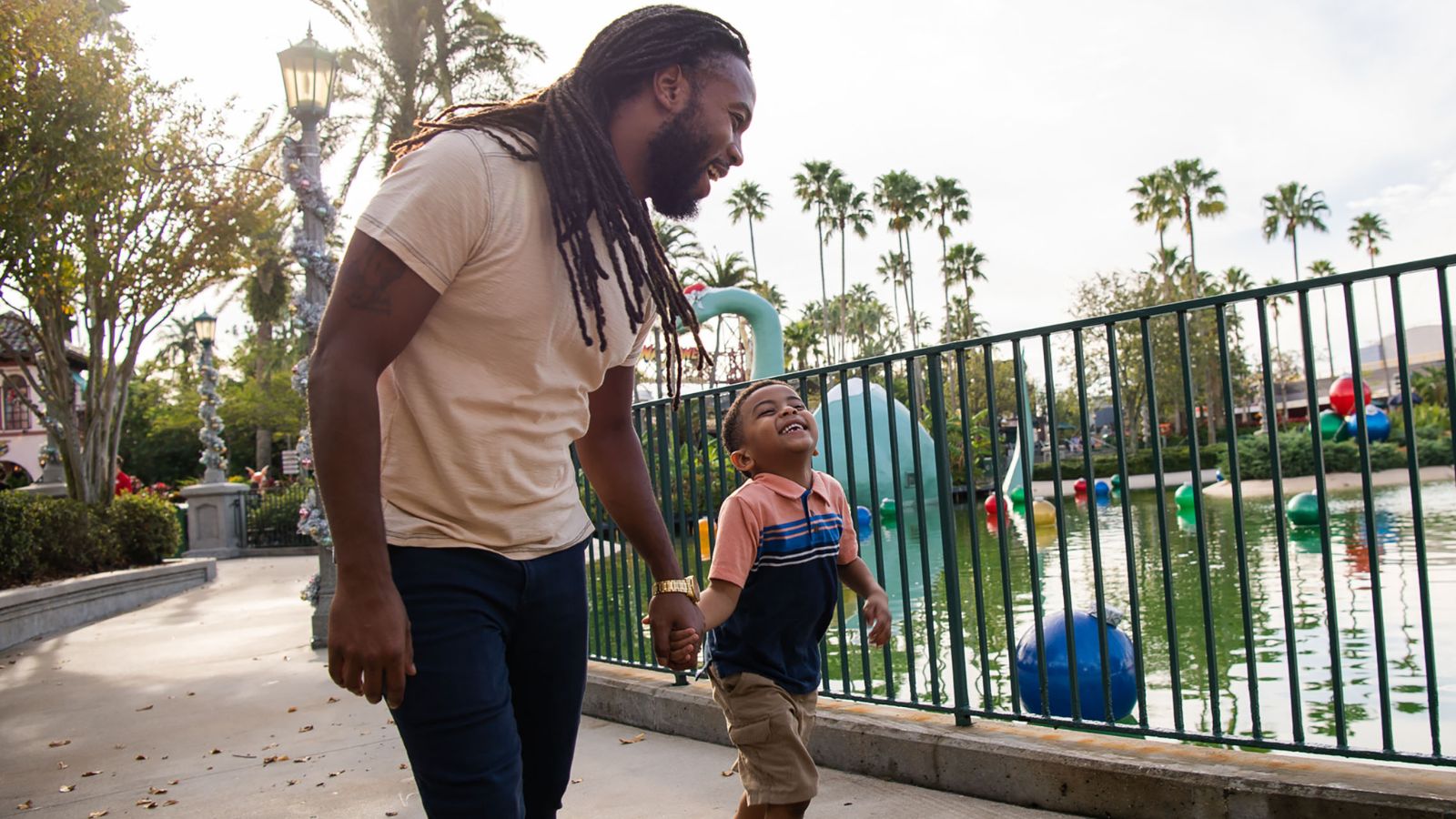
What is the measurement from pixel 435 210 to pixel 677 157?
50 centimetres

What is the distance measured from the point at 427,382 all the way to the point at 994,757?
2.62 m

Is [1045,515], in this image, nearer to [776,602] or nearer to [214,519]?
[214,519]

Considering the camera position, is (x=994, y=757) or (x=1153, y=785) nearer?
(x=1153, y=785)

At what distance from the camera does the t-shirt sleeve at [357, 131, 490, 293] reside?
5.15 feet

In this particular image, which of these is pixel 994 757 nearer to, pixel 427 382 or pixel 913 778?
pixel 913 778

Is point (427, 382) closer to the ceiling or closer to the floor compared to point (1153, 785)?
closer to the ceiling

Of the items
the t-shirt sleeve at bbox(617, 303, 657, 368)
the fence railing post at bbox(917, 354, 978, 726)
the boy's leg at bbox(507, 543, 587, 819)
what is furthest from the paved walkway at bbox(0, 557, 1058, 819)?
the t-shirt sleeve at bbox(617, 303, 657, 368)

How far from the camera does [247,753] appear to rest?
527 centimetres

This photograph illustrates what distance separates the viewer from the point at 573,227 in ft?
5.75

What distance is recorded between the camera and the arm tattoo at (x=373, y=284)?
5.15 feet

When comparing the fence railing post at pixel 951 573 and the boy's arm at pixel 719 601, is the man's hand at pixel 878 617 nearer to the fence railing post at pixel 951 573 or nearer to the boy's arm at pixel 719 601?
the boy's arm at pixel 719 601

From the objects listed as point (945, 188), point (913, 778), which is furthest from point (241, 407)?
point (913, 778)

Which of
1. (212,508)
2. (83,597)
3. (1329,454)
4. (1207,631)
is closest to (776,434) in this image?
(1207,631)

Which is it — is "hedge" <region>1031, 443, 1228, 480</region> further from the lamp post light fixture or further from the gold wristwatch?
the gold wristwatch
